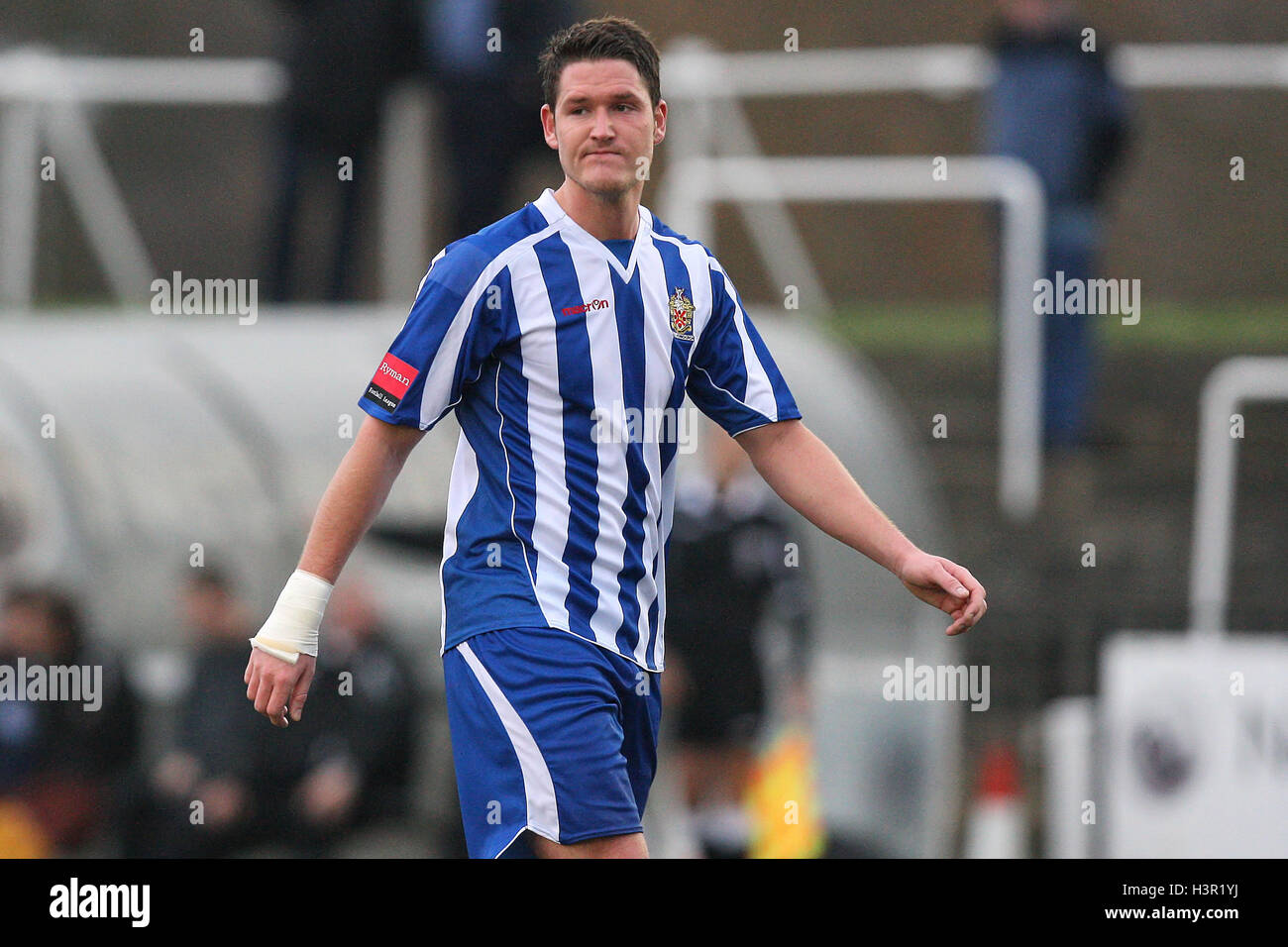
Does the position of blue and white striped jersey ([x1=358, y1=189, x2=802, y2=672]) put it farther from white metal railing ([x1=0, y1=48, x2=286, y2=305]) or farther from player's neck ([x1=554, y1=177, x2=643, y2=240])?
white metal railing ([x1=0, y1=48, x2=286, y2=305])

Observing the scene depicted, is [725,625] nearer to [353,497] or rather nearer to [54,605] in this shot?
[54,605]

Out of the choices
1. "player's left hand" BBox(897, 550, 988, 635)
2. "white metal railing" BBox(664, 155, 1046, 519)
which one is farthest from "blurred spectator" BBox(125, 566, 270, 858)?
"player's left hand" BBox(897, 550, 988, 635)

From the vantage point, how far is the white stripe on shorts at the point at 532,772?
439 centimetres

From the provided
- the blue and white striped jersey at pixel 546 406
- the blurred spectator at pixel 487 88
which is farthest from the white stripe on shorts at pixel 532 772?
the blurred spectator at pixel 487 88

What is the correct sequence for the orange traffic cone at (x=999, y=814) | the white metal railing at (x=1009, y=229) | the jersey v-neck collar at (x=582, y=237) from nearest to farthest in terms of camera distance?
the jersey v-neck collar at (x=582, y=237) → the orange traffic cone at (x=999, y=814) → the white metal railing at (x=1009, y=229)

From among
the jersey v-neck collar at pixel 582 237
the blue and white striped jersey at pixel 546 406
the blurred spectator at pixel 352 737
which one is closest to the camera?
the blue and white striped jersey at pixel 546 406

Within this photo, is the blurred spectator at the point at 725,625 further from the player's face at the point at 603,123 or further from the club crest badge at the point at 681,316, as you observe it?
the player's face at the point at 603,123

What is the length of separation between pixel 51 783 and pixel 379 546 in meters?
1.90

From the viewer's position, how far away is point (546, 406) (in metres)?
4.55

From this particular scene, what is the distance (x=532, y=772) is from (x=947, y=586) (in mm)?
981

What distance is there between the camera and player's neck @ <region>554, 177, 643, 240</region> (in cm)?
457

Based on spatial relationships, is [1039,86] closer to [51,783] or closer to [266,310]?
[266,310]

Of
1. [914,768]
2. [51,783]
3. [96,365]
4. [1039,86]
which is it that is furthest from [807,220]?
[51,783]

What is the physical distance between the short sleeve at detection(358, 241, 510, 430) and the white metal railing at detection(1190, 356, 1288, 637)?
219 inches
